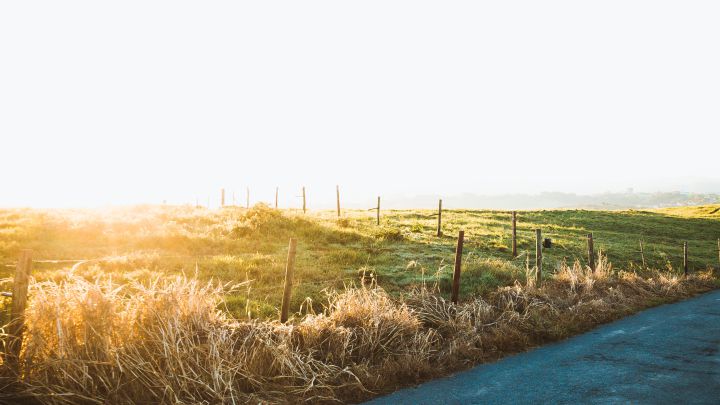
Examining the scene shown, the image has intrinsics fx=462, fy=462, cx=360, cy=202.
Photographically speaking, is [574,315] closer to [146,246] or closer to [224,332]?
[224,332]

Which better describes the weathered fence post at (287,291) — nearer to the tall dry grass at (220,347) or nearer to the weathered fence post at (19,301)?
the tall dry grass at (220,347)

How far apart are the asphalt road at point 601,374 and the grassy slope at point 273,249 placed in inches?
158

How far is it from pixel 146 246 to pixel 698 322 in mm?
21139

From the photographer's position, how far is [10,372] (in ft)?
21.4

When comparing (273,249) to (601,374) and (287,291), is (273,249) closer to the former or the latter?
(287,291)

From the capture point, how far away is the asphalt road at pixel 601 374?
8320 millimetres

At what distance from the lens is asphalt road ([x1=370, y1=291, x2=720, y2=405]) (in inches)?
328

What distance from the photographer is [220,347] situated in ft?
25.4

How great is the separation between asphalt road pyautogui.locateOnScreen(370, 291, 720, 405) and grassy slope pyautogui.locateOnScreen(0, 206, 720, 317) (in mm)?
4022

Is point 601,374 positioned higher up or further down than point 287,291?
further down

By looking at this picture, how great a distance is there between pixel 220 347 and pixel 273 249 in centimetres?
1387

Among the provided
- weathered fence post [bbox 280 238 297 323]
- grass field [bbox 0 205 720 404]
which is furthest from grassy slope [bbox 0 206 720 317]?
weathered fence post [bbox 280 238 297 323]

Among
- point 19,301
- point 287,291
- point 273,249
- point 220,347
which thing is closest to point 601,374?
point 287,291

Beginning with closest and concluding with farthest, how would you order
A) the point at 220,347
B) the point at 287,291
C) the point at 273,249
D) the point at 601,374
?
the point at 220,347, the point at 601,374, the point at 287,291, the point at 273,249
